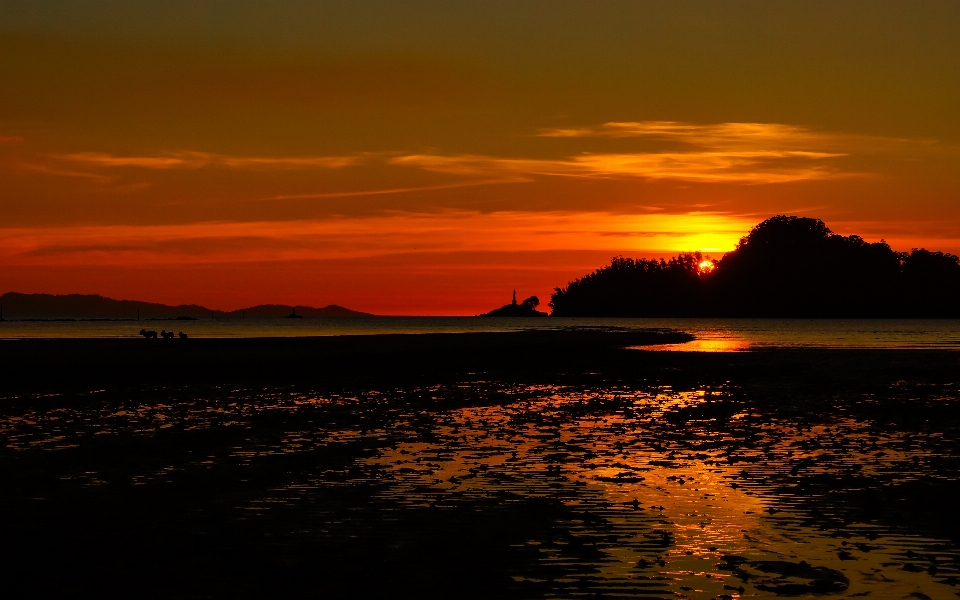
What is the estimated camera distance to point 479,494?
18.0 meters

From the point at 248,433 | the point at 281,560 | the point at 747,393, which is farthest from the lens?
the point at 747,393

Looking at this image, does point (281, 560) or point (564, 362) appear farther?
point (564, 362)

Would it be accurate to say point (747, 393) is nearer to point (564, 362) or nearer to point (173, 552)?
point (564, 362)

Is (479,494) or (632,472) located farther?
(632,472)

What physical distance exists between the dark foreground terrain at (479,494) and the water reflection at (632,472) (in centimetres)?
7

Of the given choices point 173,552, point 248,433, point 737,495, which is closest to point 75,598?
point 173,552

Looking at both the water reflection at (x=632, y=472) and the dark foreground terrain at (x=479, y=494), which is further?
the water reflection at (x=632, y=472)

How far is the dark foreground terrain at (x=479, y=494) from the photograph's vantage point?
12.4m

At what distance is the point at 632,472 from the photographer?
20531 millimetres

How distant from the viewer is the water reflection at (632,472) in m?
12.8

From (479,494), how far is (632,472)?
3.98 m

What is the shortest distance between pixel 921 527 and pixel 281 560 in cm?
929

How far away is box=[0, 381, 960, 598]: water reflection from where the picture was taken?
42.1ft

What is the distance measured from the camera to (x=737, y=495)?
1800 cm
